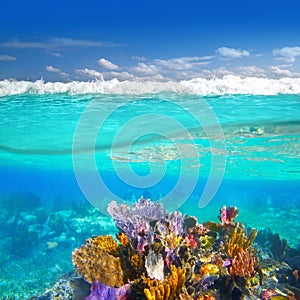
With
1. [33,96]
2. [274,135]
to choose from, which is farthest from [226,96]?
[33,96]

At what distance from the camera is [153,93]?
14.5 meters

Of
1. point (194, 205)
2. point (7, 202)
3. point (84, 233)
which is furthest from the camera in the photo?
point (194, 205)

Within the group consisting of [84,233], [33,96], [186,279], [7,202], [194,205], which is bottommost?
[194,205]

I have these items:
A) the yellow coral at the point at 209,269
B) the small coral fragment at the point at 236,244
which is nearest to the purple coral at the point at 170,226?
the yellow coral at the point at 209,269

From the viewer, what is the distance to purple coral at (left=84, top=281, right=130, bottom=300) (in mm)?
3986

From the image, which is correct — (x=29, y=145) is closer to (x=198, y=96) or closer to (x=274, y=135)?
(x=198, y=96)

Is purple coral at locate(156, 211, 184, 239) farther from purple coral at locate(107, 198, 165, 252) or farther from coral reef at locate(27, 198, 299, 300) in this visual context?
purple coral at locate(107, 198, 165, 252)

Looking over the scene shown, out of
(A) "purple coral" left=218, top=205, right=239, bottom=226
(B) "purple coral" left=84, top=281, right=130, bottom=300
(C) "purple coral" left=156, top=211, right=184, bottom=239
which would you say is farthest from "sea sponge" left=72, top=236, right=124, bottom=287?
(A) "purple coral" left=218, top=205, right=239, bottom=226

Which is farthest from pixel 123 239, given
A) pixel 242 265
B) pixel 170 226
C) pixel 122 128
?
pixel 122 128

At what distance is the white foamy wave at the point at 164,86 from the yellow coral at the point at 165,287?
10368 mm

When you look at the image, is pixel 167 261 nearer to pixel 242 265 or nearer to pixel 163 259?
pixel 163 259

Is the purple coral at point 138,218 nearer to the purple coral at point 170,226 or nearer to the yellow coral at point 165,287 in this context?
the purple coral at point 170,226

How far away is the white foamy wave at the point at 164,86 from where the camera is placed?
44.6ft

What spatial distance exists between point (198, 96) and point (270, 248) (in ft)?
28.2
